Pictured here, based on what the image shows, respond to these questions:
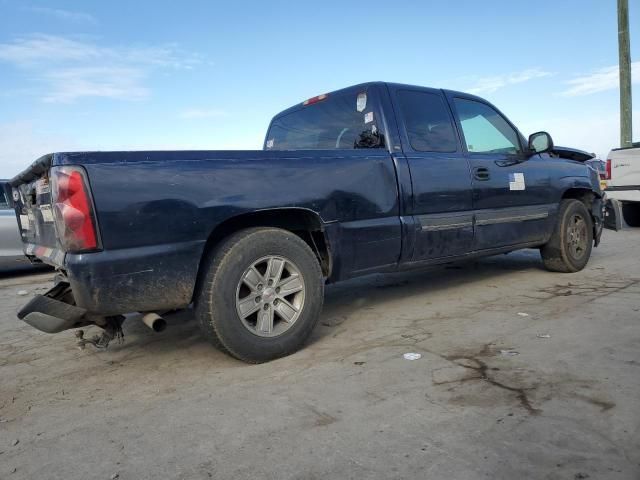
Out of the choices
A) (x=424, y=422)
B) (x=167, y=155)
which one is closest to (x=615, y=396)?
(x=424, y=422)

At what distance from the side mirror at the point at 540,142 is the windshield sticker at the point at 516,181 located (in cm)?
40

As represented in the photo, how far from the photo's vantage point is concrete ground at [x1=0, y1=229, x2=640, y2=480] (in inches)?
81.2

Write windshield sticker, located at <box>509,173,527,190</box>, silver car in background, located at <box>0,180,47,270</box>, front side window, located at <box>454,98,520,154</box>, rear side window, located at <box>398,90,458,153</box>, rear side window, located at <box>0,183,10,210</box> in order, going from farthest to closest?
rear side window, located at <box>0,183,10,210</box> < silver car in background, located at <box>0,180,47,270</box> < windshield sticker, located at <box>509,173,527,190</box> < front side window, located at <box>454,98,520,154</box> < rear side window, located at <box>398,90,458,153</box>

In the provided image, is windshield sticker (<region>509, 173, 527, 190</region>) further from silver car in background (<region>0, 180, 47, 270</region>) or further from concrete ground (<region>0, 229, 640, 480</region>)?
silver car in background (<region>0, 180, 47, 270</region>)

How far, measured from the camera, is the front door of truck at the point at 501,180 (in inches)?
180

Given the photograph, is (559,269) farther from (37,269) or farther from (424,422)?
(37,269)

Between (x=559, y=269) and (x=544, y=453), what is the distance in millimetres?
4088

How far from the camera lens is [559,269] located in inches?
224

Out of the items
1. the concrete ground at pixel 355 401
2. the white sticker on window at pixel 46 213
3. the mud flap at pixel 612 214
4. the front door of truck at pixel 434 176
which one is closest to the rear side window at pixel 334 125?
the front door of truck at pixel 434 176

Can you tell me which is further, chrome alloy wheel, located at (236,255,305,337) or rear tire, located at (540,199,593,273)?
rear tire, located at (540,199,593,273)

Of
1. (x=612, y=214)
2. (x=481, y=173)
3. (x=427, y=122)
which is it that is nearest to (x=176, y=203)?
(x=427, y=122)

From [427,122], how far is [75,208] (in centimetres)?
291

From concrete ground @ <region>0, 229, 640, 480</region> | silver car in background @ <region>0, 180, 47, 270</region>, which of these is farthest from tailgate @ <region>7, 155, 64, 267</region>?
silver car in background @ <region>0, 180, 47, 270</region>

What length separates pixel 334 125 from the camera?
14.4ft
